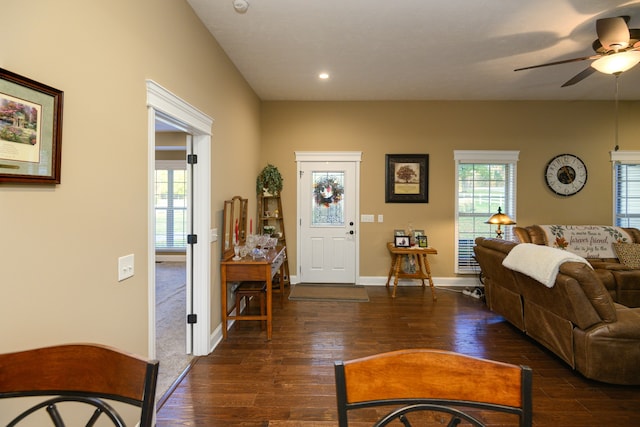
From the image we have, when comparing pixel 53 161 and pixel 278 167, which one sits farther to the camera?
pixel 278 167

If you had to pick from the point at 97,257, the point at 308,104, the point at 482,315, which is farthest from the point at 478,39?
the point at 97,257

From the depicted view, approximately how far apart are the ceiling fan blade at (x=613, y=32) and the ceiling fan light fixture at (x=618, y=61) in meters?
0.06

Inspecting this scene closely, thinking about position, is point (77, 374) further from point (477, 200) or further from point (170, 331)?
point (477, 200)

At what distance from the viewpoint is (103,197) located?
1.60 metres

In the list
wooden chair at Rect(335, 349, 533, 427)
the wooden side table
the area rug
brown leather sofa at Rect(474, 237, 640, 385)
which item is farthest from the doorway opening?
brown leather sofa at Rect(474, 237, 640, 385)

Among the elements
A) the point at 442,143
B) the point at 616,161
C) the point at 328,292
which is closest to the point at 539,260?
the point at 328,292

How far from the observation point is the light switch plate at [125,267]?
5.67 ft

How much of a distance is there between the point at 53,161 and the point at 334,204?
422 cm

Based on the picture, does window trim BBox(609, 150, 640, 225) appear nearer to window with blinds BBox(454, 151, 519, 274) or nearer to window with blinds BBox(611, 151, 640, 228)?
window with blinds BBox(611, 151, 640, 228)

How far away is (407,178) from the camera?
525 centimetres

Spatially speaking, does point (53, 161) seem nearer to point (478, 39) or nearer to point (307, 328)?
point (307, 328)

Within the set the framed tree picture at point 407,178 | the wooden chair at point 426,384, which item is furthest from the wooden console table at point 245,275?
the framed tree picture at point 407,178

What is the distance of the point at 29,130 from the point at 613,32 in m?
3.77

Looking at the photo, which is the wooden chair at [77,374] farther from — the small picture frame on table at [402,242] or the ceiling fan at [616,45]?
the small picture frame on table at [402,242]
